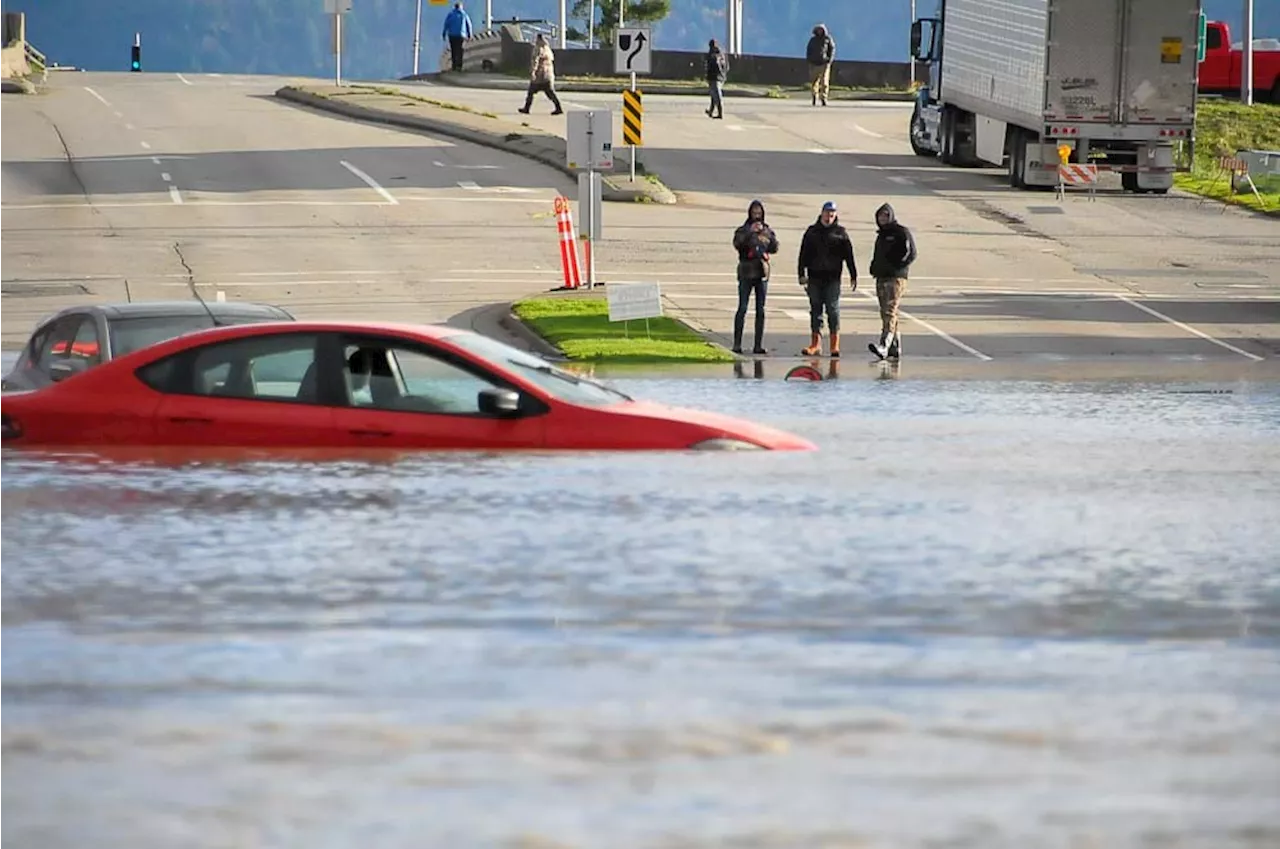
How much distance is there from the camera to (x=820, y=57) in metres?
65.6

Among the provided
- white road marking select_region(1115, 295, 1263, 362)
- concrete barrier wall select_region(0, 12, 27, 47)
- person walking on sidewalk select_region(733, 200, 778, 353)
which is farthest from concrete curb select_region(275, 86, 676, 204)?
person walking on sidewalk select_region(733, 200, 778, 353)

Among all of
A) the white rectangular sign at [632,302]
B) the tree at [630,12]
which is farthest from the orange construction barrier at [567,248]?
the tree at [630,12]

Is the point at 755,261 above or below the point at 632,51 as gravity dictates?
below

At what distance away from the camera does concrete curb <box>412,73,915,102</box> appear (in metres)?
70.6

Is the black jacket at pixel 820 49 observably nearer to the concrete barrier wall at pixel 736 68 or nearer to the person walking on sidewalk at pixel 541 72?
the person walking on sidewalk at pixel 541 72

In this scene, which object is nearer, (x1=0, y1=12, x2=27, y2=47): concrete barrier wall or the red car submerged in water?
the red car submerged in water

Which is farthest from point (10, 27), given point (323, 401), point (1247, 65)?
point (323, 401)

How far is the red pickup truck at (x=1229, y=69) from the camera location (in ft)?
216

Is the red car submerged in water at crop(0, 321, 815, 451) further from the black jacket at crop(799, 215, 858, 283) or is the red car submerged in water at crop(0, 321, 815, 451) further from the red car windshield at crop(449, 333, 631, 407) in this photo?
the black jacket at crop(799, 215, 858, 283)

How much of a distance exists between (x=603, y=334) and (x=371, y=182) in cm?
1857

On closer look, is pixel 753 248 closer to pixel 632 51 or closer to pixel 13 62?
pixel 632 51

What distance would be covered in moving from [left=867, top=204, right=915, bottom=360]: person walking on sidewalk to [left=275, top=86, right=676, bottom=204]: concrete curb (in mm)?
17910

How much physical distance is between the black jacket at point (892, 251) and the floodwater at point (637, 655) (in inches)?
486

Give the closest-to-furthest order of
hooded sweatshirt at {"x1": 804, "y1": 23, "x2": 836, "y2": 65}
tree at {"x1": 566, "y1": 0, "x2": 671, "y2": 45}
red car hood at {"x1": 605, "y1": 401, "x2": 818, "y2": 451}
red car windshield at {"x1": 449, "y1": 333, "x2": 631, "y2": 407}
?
red car windshield at {"x1": 449, "y1": 333, "x2": 631, "y2": 407}, red car hood at {"x1": 605, "y1": 401, "x2": 818, "y2": 451}, hooded sweatshirt at {"x1": 804, "y1": 23, "x2": 836, "y2": 65}, tree at {"x1": 566, "y1": 0, "x2": 671, "y2": 45}
